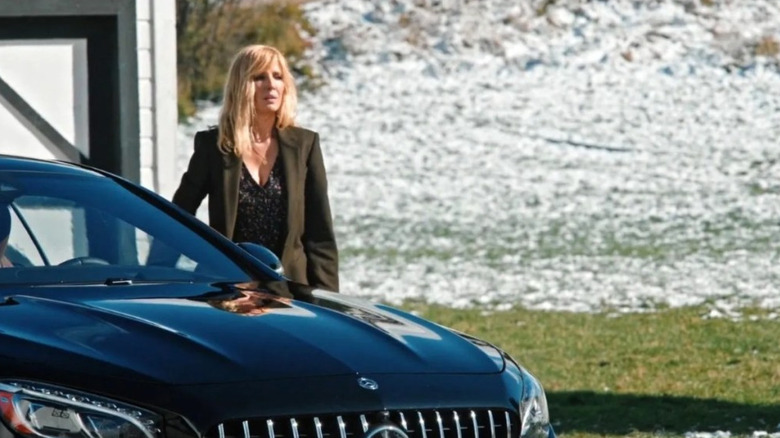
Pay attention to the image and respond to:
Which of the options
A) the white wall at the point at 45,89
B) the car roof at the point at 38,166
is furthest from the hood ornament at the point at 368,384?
the white wall at the point at 45,89

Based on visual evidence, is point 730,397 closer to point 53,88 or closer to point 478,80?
point 53,88

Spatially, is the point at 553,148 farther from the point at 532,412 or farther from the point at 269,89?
the point at 532,412

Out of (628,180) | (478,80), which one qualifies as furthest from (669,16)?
(628,180)

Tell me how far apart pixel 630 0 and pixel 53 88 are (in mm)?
23649

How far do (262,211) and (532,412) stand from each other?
7.76ft

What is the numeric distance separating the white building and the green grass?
2.87 meters

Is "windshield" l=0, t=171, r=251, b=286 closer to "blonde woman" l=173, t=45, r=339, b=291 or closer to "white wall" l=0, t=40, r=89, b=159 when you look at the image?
"blonde woman" l=173, t=45, r=339, b=291

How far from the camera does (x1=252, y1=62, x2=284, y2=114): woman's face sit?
6902 millimetres

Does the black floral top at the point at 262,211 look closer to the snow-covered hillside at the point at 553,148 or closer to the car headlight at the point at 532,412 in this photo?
the car headlight at the point at 532,412

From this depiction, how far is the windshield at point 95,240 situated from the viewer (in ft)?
17.0

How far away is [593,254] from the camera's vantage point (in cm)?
1911

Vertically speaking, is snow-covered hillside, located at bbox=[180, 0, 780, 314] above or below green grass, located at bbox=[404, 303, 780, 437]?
Result: below

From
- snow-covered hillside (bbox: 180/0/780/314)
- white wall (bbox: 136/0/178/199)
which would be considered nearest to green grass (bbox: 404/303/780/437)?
snow-covered hillside (bbox: 180/0/780/314)

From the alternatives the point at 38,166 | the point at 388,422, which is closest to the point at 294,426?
the point at 388,422
